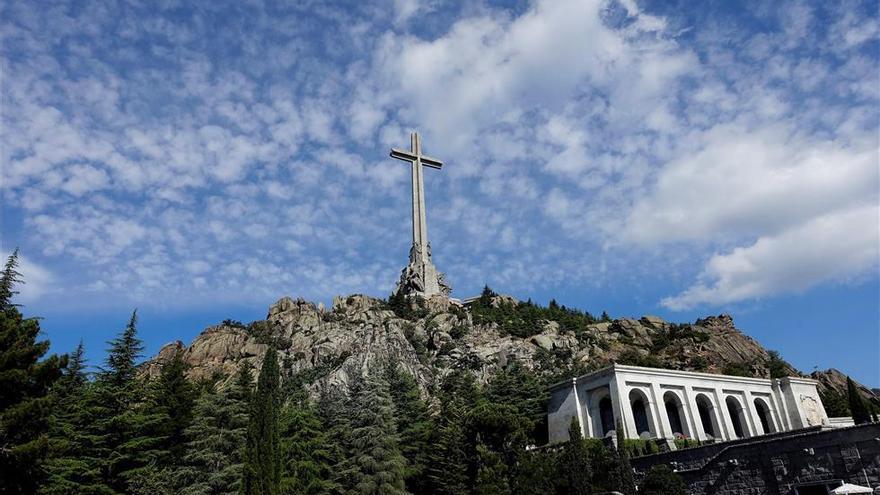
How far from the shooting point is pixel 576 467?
24.3m

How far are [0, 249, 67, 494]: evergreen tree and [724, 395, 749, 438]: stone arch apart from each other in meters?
35.9

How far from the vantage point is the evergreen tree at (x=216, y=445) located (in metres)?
25.2

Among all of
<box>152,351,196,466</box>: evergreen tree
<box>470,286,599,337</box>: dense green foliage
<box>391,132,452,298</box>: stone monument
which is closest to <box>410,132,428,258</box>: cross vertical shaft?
<box>391,132,452,298</box>: stone monument

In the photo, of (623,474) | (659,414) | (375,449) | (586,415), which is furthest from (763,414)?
(375,449)

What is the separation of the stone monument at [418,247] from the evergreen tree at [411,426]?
24.9 meters

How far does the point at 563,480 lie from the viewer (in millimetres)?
24328

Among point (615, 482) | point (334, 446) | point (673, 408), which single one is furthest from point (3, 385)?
point (673, 408)

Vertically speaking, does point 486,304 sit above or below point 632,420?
above

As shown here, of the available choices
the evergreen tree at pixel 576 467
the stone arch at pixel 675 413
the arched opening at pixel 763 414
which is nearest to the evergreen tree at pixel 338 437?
the evergreen tree at pixel 576 467

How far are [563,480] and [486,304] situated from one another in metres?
49.6

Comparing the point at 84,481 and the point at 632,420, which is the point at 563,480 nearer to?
the point at 632,420

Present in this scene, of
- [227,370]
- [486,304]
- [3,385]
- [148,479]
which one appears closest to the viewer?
[3,385]

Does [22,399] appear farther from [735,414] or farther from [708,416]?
[735,414]

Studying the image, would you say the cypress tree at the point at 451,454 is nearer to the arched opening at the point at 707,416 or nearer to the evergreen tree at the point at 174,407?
the evergreen tree at the point at 174,407
